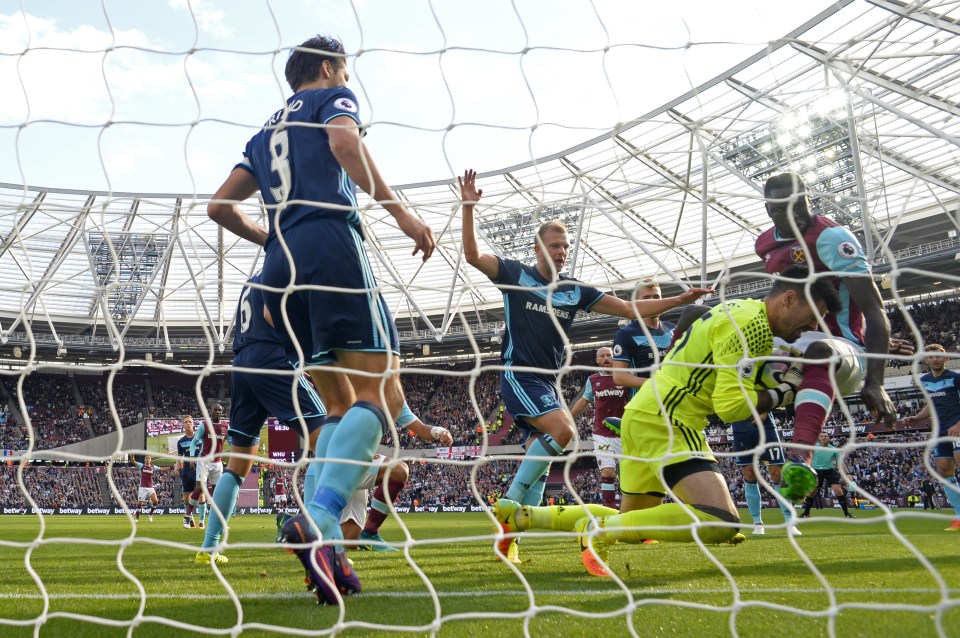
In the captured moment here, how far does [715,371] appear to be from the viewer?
345 centimetres

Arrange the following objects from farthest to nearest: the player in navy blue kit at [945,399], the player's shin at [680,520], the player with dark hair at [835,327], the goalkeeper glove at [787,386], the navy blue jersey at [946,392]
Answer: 1. the navy blue jersey at [946,392]
2. the player in navy blue kit at [945,399]
3. the goalkeeper glove at [787,386]
4. the player with dark hair at [835,327]
5. the player's shin at [680,520]

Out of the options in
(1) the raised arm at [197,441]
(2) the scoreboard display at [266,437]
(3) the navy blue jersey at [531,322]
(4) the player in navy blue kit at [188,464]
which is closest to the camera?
Result: (3) the navy blue jersey at [531,322]

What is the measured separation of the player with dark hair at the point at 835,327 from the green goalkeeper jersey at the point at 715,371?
26 centimetres

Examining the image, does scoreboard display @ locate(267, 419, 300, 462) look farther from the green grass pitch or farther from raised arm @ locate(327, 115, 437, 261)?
raised arm @ locate(327, 115, 437, 261)

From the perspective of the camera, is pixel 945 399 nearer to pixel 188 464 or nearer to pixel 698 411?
pixel 698 411

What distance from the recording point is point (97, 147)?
121 inches

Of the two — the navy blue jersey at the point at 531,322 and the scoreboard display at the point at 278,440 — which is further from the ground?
the navy blue jersey at the point at 531,322

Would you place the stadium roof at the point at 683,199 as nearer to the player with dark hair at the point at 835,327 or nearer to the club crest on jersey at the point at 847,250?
the player with dark hair at the point at 835,327

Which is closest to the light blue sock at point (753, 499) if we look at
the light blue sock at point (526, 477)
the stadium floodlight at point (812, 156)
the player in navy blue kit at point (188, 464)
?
the light blue sock at point (526, 477)

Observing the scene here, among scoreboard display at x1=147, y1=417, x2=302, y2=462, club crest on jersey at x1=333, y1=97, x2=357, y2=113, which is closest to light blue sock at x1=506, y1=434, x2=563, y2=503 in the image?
club crest on jersey at x1=333, y1=97, x2=357, y2=113

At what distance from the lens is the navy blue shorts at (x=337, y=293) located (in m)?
2.75

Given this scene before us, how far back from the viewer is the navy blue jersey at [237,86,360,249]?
2910 millimetres

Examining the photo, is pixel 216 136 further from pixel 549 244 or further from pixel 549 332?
pixel 549 332

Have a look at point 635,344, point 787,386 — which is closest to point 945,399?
point 635,344
